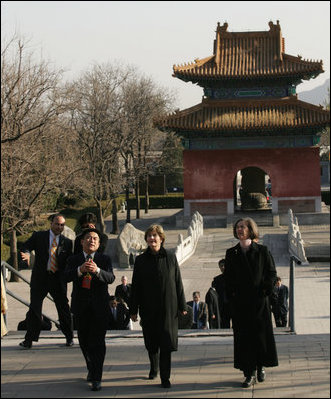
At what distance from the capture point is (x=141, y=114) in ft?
126

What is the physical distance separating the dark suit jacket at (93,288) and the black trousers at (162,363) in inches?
23.1

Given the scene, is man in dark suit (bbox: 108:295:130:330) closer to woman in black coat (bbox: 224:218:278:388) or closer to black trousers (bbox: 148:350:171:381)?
black trousers (bbox: 148:350:171:381)

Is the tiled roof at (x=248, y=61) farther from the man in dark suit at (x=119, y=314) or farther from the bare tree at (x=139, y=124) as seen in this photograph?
the man in dark suit at (x=119, y=314)

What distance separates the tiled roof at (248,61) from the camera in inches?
1179

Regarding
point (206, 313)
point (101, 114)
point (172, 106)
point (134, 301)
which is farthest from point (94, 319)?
point (172, 106)

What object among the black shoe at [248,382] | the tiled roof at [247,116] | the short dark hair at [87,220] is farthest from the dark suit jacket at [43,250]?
the tiled roof at [247,116]

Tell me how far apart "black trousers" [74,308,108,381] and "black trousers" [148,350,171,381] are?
0.45 m

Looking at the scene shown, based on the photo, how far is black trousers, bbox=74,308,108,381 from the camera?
6.34 meters

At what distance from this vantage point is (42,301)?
7.67 metres

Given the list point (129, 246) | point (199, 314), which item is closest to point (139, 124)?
point (129, 246)

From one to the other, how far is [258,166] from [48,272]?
22.7 m

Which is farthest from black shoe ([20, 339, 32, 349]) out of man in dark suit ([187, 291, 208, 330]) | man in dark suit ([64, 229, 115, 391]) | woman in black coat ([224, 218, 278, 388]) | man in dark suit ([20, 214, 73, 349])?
man in dark suit ([187, 291, 208, 330])

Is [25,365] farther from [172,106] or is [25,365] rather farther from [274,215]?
[172,106]

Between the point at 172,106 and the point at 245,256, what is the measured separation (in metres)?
39.6
